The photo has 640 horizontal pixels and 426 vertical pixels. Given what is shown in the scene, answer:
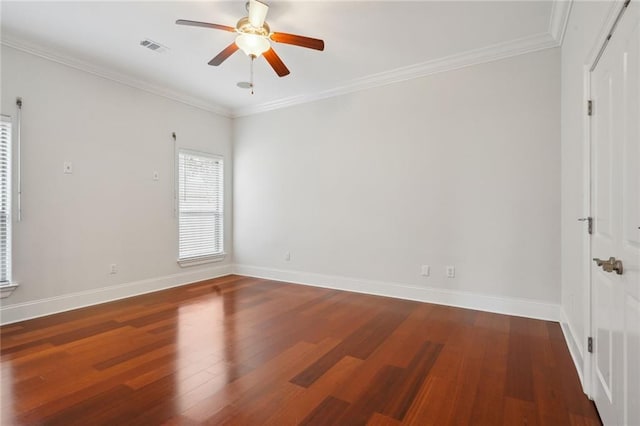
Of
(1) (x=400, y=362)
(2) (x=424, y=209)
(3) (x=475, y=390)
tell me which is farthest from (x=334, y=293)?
(3) (x=475, y=390)

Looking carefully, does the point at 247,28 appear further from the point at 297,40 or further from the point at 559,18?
the point at 559,18

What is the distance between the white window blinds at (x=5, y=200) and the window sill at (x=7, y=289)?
0.13ft

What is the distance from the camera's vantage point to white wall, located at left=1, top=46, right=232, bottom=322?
3434mm

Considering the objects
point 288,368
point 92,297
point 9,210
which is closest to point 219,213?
point 92,297

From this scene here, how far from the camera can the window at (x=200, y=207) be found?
504 centimetres

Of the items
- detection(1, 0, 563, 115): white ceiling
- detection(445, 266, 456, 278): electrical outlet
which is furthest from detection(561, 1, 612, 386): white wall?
detection(445, 266, 456, 278): electrical outlet

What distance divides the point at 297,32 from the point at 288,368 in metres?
3.04

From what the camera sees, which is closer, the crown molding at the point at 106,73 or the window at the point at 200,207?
the crown molding at the point at 106,73

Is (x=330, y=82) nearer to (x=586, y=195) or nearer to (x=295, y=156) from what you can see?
(x=295, y=156)

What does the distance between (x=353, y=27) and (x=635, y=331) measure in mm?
3062

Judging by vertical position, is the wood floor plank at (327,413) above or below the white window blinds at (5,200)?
below

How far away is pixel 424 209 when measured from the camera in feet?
13.3

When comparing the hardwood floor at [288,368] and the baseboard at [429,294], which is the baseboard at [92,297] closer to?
the hardwood floor at [288,368]

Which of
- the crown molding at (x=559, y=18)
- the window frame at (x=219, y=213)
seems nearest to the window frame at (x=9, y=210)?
the window frame at (x=219, y=213)
